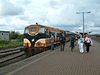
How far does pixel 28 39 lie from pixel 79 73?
19.5 m

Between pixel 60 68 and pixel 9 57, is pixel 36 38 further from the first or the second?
pixel 60 68

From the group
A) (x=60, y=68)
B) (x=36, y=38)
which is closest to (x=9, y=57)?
(x=36, y=38)

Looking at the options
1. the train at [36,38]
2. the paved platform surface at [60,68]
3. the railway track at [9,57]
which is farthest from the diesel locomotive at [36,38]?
the paved platform surface at [60,68]

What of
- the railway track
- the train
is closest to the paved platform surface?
the railway track

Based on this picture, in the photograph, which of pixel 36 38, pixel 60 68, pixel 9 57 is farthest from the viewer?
Answer: pixel 36 38

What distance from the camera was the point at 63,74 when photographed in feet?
39.9

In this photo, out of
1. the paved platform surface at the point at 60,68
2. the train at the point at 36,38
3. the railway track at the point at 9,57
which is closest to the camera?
the paved platform surface at the point at 60,68

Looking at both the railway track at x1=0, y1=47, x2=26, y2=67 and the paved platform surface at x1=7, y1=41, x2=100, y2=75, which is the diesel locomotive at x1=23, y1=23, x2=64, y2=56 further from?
the paved platform surface at x1=7, y1=41, x2=100, y2=75

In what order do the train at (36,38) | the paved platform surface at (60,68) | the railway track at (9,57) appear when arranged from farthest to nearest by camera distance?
1. the train at (36,38)
2. the railway track at (9,57)
3. the paved platform surface at (60,68)

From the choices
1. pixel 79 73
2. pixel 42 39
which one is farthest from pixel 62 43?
pixel 79 73

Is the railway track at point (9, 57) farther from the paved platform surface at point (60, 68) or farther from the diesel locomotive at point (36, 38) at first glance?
the paved platform surface at point (60, 68)

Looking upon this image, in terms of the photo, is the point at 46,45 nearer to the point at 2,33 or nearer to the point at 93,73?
the point at 2,33

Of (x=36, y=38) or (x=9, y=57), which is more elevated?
(x=36, y=38)

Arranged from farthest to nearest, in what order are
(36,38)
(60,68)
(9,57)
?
(36,38)
(9,57)
(60,68)
